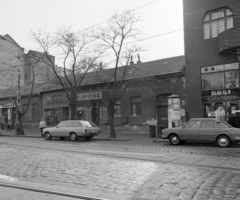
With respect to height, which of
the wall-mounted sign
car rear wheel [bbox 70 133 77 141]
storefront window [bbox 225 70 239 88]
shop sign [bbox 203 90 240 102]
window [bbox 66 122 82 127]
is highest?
storefront window [bbox 225 70 239 88]

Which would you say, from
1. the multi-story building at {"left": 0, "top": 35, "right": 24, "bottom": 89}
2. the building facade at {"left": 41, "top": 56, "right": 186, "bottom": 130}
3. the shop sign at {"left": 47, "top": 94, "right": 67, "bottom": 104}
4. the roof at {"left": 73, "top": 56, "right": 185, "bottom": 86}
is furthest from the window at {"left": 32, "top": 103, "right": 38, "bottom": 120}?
the multi-story building at {"left": 0, "top": 35, "right": 24, "bottom": 89}

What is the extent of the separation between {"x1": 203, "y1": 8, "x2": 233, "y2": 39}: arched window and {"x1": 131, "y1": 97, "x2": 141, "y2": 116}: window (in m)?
7.79

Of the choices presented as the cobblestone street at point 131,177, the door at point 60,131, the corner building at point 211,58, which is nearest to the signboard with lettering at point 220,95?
the corner building at point 211,58

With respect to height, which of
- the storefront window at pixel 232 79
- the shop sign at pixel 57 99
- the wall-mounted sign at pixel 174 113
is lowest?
the wall-mounted sign at pixel 174 113

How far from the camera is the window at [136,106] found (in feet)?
76.8

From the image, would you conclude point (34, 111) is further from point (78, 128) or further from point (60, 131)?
point (78, 128)

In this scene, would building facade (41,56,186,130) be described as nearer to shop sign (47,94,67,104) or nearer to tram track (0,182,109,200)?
shop sign (47,94,67,104)

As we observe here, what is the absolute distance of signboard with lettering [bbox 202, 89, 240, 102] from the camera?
1795 cm

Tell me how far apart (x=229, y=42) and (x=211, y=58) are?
2.27 metres

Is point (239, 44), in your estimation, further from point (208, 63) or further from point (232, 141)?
point (232, 141)

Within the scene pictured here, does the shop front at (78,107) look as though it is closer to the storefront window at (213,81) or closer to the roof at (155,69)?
the roof at (155,69)

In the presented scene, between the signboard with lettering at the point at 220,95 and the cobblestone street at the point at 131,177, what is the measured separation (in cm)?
1153

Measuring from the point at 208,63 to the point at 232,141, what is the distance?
7650mm

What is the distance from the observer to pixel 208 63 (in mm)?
19156
